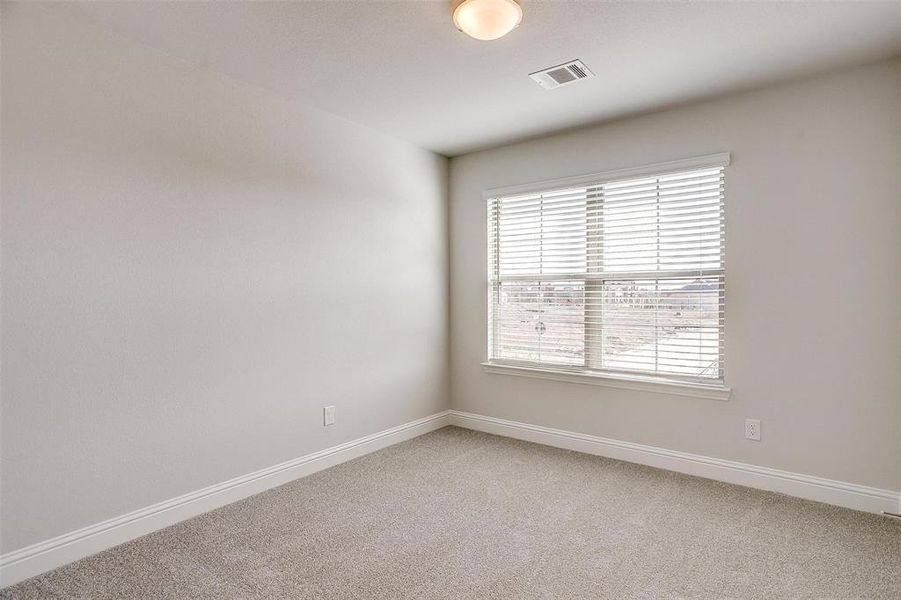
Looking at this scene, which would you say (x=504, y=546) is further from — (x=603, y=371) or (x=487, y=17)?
(x=487, y=17)

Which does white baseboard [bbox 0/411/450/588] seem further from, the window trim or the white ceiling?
the white ceiling

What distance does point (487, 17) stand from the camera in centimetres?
208

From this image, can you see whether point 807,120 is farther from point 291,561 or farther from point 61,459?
point 61,459

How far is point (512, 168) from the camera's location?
4047mm

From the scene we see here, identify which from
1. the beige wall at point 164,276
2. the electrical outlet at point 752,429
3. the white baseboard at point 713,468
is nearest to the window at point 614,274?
the electrical outlet at point 752,429

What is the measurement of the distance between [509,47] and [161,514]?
2.91m

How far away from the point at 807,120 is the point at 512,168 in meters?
1.94

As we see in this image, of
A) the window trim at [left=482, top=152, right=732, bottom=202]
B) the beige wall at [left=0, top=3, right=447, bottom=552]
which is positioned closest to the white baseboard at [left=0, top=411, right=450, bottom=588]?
the beige wall at [left=0, top=3, right=447, bottom=552]

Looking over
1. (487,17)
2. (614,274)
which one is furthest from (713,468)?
(487,17)

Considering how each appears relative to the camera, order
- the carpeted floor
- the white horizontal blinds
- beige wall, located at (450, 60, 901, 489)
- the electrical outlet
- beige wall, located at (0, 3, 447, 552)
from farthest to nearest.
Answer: the white horizontal blinds → the electrical outlet → beige wall, located at (450, 60, 901, 489) → beige wall, located at (0, 3, 447, 552) → the carpeted floor

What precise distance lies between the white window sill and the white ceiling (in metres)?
1.79

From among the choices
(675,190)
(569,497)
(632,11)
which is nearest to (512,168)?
(675,190)

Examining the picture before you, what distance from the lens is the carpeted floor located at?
2016 millimetres

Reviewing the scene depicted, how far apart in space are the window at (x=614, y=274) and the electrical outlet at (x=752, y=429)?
29cm
